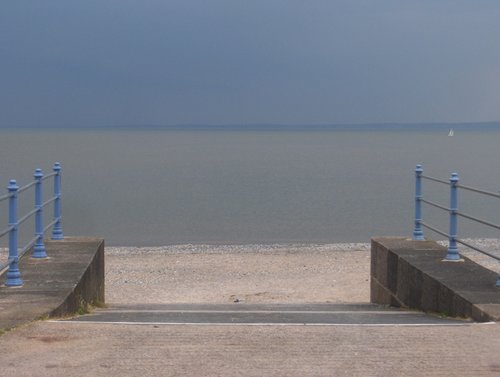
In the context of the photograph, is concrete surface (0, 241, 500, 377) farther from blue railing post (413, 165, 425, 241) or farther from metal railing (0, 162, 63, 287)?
blue railing post (413, 165, 425, 241)

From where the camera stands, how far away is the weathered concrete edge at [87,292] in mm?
7933

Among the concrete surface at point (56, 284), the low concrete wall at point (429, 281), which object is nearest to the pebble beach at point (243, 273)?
the low concrete wall at point (429, 281)

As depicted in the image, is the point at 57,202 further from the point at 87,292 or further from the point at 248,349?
the point at 248,349

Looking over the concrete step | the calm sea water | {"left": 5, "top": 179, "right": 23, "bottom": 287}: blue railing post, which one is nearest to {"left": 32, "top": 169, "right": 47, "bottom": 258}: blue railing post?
{"left": 5, "top": 179, "right": 23, "bottom": 287}: blue railing post

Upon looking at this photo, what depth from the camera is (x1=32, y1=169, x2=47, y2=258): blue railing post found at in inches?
387

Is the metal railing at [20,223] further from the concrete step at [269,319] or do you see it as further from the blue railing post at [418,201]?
the blue railing post at [418,201]

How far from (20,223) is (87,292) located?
1.10 meters

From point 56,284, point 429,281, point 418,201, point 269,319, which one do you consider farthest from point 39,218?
point 418,201

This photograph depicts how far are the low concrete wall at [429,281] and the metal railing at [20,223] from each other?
13.3 feet

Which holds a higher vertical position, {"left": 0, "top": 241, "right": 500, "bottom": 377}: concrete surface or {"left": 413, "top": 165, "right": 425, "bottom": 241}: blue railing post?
{"left": 413, "top": 165, "right": 425, "bottom": 241}: blue railing post

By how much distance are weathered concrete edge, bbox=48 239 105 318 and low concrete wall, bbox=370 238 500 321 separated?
11.4 ft

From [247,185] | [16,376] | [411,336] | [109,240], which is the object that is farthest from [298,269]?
[247,185]

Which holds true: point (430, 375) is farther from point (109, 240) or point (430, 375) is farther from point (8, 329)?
point (109, 240)

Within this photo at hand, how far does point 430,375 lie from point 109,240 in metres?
26.5
